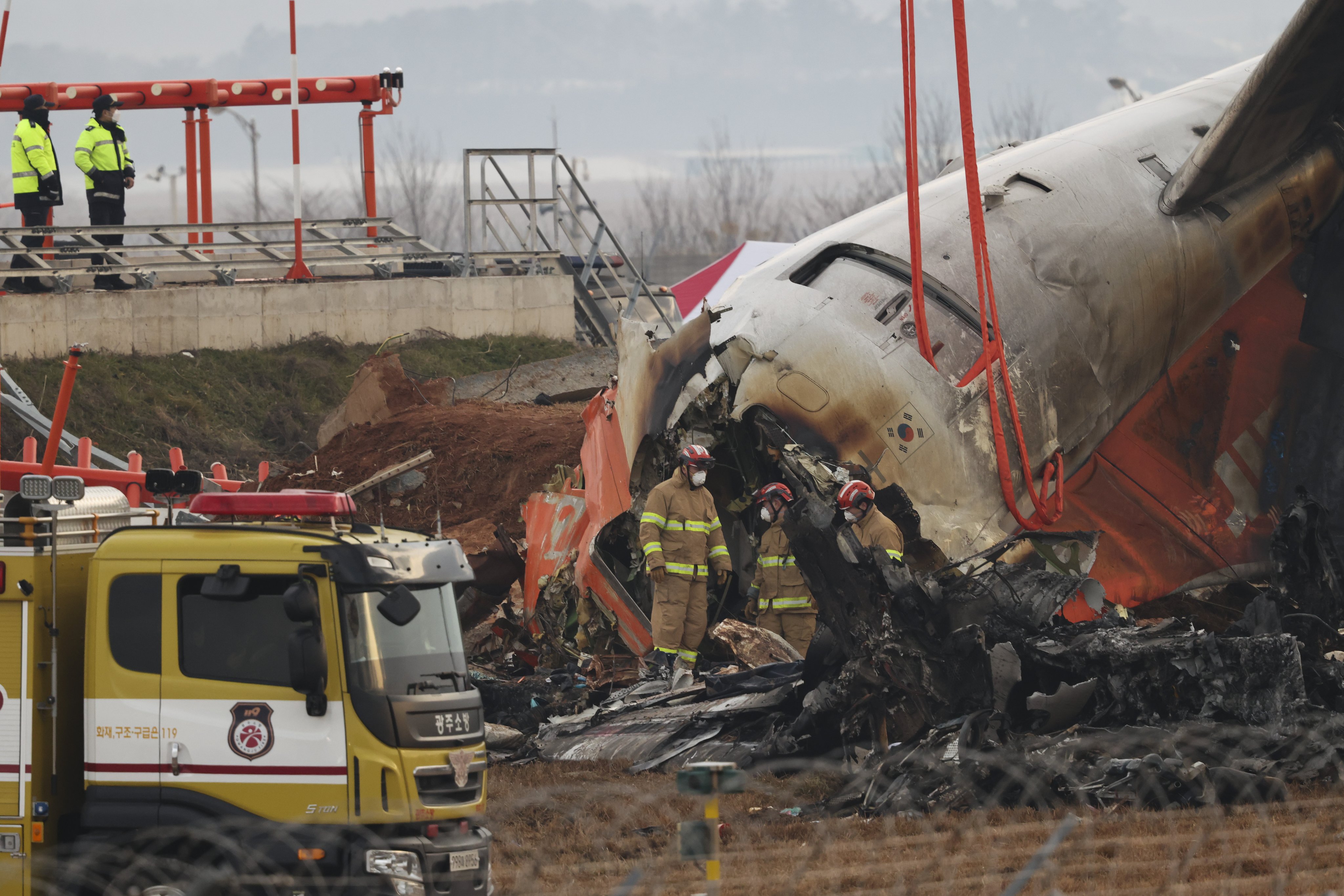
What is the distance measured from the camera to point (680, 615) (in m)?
11.8

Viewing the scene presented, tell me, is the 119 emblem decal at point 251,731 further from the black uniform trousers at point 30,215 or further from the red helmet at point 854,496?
the black uniform trousers at point 30,215

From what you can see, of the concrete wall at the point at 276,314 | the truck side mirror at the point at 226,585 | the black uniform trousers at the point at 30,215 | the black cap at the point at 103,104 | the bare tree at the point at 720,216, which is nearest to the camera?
the truck side mirror at the point at 226,585

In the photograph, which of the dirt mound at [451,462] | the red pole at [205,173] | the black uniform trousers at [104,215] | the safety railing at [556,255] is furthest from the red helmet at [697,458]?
the red pole at [205,173]

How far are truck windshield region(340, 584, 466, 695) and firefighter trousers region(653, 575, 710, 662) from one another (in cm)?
505

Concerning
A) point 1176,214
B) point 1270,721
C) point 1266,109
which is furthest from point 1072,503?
point 1270,721

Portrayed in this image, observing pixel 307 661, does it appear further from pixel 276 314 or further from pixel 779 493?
pixel 276 314

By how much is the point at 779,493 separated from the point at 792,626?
1.57 m

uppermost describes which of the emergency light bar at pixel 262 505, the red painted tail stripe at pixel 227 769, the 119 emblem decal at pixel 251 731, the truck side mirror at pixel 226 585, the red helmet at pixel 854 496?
the emergency light bar at pixel 262 505

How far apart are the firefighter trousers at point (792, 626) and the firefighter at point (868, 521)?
1.68m

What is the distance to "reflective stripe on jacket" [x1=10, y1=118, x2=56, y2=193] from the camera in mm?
19438

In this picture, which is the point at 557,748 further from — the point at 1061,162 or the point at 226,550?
the point at 1061,162

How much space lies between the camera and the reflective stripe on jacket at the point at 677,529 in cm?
1177

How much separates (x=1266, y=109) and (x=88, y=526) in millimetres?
10235

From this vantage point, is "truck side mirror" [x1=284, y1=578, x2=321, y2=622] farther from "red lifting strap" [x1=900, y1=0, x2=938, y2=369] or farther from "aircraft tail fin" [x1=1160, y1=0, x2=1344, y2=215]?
"aircraft tail fin" [x1=1160, y1=0, x2=1344, y2=215]
